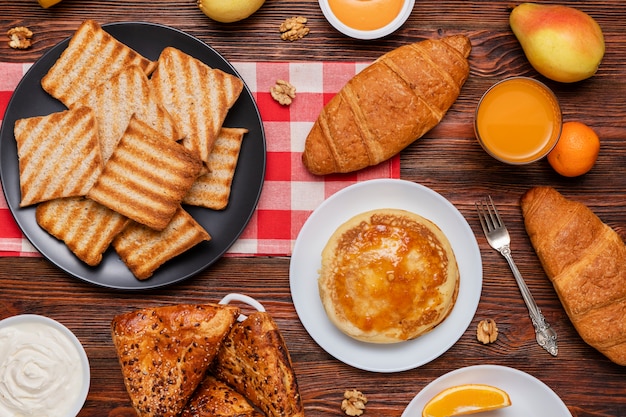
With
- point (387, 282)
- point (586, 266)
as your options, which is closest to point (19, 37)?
point (387, 282)

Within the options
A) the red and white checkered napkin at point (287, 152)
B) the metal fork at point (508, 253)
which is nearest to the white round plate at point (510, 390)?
the metal fork at point (508, 253)

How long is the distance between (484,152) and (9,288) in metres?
1.59

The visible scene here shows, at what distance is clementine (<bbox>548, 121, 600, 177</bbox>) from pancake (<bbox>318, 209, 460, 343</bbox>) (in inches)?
18.4

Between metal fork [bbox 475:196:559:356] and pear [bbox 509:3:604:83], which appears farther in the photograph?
metal fork [bbox 475:196:559:356]

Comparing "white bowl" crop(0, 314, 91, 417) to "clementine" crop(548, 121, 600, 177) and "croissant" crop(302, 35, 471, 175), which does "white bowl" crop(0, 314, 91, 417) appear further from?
"clementine" crop(548, 121, 600, 177)

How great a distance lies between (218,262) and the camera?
201 cm

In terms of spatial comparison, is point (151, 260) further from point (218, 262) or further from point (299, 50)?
point (299, 50)

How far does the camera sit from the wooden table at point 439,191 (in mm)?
1998

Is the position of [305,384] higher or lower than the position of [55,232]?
lower

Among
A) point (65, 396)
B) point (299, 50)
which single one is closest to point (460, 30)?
point (299, 50)

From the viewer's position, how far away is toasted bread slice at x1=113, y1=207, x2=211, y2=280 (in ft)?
6.19

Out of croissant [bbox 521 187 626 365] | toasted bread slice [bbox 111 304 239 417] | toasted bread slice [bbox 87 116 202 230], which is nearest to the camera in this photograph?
toasted bread slice [bbox 111 304 239 417]

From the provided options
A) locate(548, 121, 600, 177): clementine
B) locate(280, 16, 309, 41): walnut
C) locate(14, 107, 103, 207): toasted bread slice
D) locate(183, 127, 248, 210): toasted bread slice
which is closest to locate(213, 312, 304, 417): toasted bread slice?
locate(183, 127, 248, 210): toasted bread slice

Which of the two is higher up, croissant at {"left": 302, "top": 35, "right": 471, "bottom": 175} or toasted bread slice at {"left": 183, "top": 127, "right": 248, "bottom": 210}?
croissant at {"left": 302, "top": 35, "right": 471, "bottom": 175}
